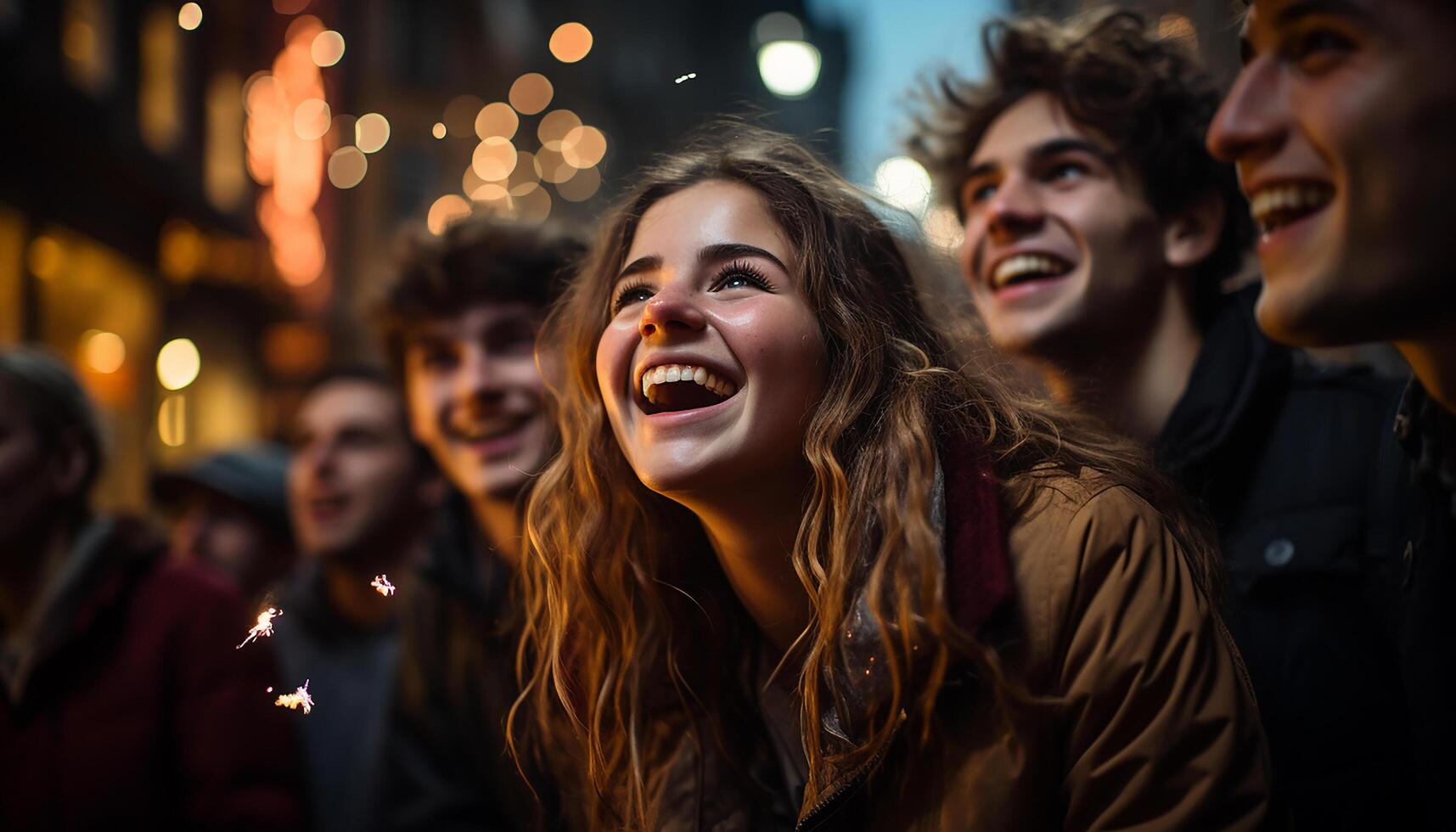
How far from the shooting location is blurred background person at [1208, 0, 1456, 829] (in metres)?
1.36

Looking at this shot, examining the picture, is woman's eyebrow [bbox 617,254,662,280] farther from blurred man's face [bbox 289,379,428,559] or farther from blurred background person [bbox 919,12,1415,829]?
blurred man's face [bbox 289,379,428,559]

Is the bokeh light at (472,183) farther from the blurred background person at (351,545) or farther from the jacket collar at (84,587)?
the jacket collar at (84,587)

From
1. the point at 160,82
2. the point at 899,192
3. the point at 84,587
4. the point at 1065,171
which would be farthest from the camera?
the point at 160,82

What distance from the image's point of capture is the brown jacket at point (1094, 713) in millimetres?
1524

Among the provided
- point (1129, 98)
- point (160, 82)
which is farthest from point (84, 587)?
point (160, 82)

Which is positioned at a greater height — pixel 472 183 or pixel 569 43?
pixel 569 43

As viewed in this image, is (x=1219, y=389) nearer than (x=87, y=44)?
Yes

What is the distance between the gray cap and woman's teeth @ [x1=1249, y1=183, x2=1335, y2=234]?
13.6ft

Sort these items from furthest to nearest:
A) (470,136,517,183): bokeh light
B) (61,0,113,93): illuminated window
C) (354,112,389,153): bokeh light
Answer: (354,112,389,153): bokeh light
(470,136,517,183): bokeh light
(61,0,113,93): illuminated window

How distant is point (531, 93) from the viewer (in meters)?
26.1

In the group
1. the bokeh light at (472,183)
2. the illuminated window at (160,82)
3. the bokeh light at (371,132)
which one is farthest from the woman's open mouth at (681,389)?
the bokeh light at (371,132)

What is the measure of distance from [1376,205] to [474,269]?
2.46 metres

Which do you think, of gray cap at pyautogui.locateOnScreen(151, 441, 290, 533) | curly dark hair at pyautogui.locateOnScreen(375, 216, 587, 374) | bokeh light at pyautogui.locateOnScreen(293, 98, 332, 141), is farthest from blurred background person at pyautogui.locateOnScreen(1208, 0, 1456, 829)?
bokeh light at pyautogui.locateOnScreen(293, 98, 332, 141)

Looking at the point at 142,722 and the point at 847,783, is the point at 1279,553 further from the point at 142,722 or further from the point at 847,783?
the point at 142,722
